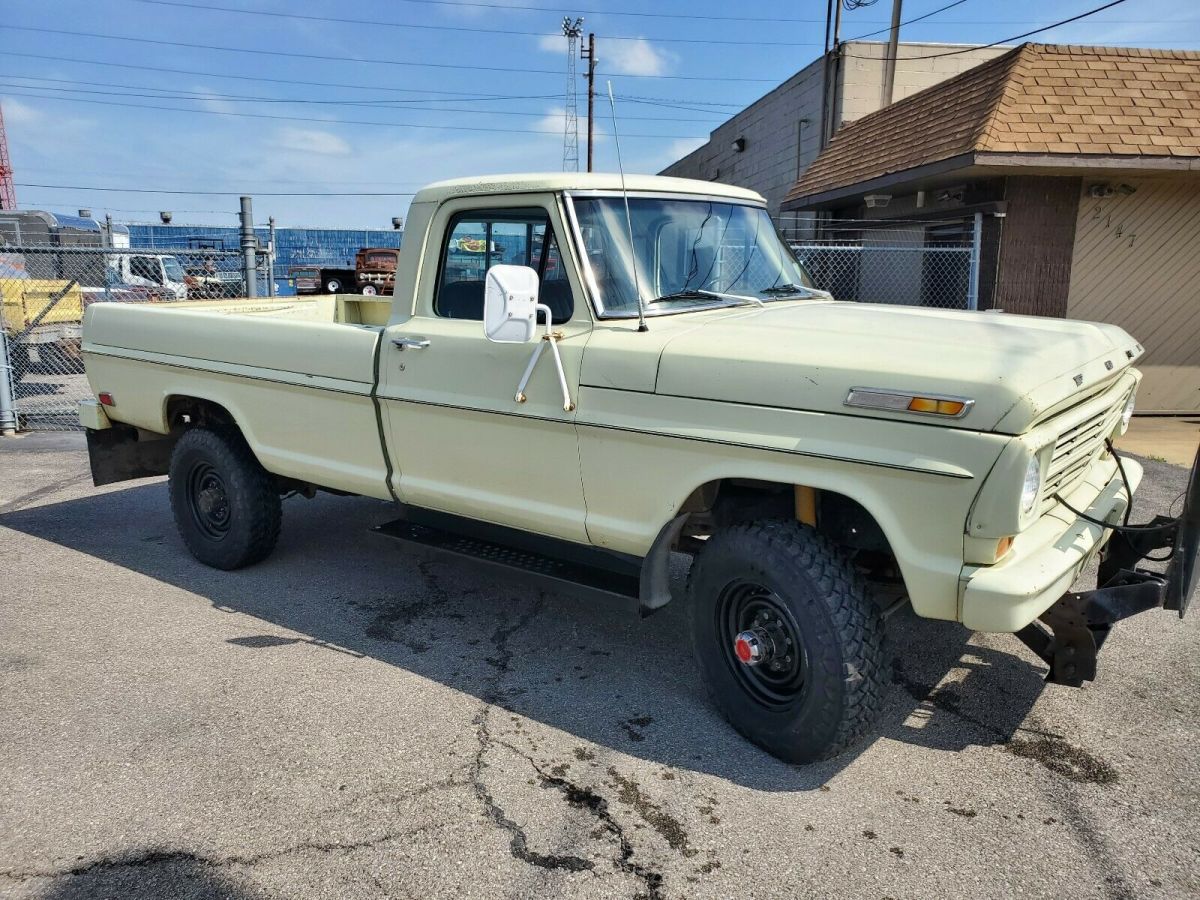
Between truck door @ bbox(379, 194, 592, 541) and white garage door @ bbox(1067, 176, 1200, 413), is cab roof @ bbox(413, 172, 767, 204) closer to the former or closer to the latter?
truck door @ bbox(379, 194, 592, 541)

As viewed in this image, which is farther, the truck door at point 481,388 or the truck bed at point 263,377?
the truck bed at point 263,377

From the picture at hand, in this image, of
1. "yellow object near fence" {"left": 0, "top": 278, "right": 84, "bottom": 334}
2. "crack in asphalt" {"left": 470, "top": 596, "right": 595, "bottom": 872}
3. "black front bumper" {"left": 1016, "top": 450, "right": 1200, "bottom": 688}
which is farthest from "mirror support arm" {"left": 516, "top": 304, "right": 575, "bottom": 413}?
"yellow object near fence" {"left": 0, "top": 278, "right": 84, "bottom": 334}

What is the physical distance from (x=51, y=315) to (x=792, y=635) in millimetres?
11988

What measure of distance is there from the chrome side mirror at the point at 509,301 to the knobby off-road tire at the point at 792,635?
1097mm

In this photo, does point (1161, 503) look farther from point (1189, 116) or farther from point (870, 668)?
point (1189, 116)

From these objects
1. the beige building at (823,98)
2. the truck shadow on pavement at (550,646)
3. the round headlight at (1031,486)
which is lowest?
the truck shadow on pavement at (550,646)

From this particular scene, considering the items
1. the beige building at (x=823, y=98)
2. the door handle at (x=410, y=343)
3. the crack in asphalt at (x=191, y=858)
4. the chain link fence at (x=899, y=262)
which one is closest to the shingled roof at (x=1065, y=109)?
the chain link fence at (x=899, y=262)

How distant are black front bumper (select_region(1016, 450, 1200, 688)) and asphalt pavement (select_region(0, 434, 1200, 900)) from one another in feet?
1.27

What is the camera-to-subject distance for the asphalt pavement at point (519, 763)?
9.02 ft

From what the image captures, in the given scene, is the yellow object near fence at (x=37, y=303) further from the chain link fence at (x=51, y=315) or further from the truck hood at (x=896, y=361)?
the truck hood at (x=896, y=361)

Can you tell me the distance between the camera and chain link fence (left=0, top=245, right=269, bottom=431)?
31.8 ft

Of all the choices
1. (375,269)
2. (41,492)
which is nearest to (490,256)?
(41,492)

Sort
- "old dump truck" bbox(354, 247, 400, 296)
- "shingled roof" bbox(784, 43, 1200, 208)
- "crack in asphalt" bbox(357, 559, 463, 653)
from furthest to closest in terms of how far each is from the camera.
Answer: "old dump truck" bbox(354, 247, 400, 296) → "shingled roof" bbox(784, 43, 1200, 208) → "crack in asphalt" bbox(357, 559, 463, 653)

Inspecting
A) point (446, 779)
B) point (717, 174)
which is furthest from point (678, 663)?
point (717, 174)
